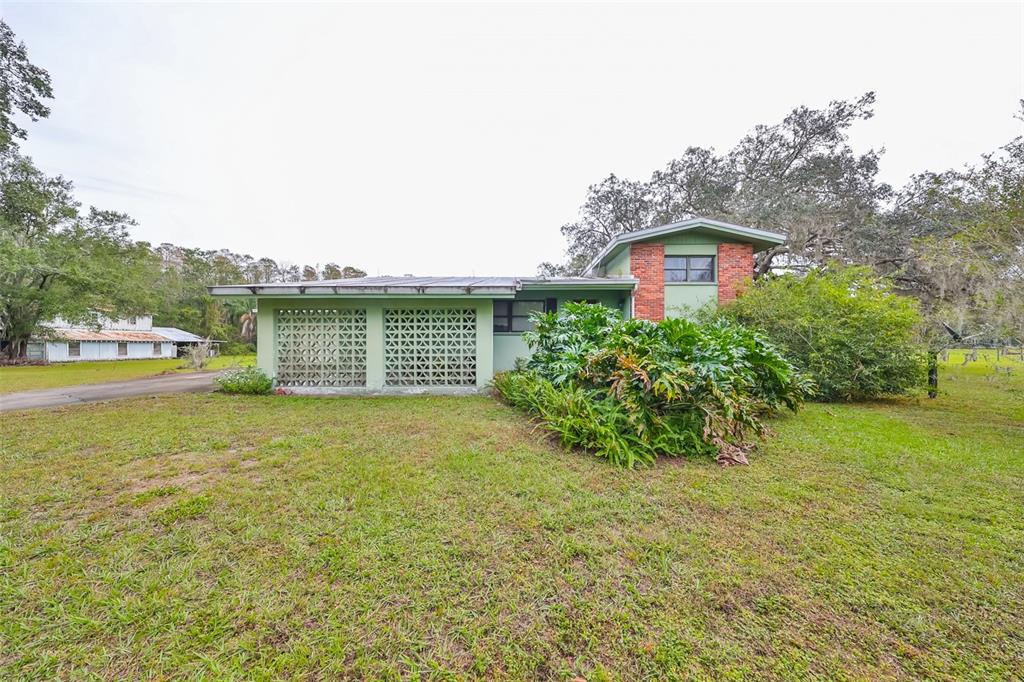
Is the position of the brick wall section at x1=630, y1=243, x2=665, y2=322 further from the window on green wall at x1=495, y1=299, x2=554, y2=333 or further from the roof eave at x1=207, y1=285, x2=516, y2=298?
the roof eave at x1=207, y1=285, x2=516, y2=298

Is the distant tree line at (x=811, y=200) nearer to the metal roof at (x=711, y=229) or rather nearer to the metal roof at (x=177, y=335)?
the metal roof at (x=711, y=229)

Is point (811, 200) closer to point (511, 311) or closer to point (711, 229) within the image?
point (711, 229)

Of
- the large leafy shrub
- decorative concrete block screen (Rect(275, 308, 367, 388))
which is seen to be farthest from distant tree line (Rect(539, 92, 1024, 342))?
decorative concrete block screen (Rect(275, 308, 367, 388))

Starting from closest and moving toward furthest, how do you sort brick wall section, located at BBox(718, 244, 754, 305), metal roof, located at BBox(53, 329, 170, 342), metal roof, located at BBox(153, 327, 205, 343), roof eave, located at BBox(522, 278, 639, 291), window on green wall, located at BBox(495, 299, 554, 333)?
roof eave, located at BBox(522, 278, 639, 291) → window on green wall, located at BBox(495, 299, 554, 333) → brick wall section, located at BBox(718, 244, 754, 305) → metal roof, located at BBox(53, 329, 170, 342) → metal roof, located at BBox(153, 327, 205, 343)

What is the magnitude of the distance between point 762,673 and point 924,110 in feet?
65.3

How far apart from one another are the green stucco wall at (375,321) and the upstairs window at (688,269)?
21.2 ft

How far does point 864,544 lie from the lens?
252cm

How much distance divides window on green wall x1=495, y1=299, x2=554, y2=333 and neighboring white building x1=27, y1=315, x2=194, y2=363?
23.3 m

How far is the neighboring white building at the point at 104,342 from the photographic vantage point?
23.1 m

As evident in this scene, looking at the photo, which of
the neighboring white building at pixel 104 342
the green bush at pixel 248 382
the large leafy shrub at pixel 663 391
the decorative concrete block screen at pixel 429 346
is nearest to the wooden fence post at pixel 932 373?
the large leafy shrub at pixel 663 391

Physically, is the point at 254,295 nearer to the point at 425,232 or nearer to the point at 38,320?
the point at 425,232

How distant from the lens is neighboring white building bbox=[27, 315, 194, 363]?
23062mm

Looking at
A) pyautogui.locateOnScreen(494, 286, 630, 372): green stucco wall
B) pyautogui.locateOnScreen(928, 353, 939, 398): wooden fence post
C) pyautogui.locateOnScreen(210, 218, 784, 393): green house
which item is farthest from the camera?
pyautogui.locateOnScreen(494, 286, 630, 372): green stucco wall

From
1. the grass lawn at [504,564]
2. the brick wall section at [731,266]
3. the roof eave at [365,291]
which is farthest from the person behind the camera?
the brick wall section at [731,266]
